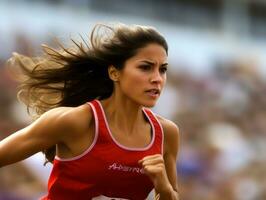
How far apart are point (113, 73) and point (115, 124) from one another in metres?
0.29

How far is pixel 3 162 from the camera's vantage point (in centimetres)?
473

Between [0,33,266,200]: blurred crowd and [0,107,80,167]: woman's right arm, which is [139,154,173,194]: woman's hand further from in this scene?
[0,33,266,200]: blurred crowd

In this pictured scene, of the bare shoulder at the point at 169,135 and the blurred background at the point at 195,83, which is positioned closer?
the bare shoulder at the point at 169,135

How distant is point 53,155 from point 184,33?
10762 millimetres

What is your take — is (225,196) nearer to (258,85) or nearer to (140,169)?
(258,85)

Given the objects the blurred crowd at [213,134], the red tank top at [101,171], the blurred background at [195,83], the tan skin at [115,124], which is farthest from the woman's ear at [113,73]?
the blurred crowd at [213,134]

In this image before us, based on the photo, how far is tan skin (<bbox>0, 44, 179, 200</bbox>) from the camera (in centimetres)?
468

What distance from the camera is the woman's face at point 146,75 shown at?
4.70m

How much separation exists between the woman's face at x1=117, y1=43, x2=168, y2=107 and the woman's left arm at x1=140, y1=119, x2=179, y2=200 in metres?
0.32

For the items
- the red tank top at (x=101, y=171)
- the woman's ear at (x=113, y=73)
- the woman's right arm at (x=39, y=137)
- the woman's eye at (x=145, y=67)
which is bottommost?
the red tank top at (x=101, y=171)

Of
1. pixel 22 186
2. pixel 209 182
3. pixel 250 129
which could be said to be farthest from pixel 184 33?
pixel 22 186

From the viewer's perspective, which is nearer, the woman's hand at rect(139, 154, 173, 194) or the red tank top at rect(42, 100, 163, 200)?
the woman's hand at rect(139, 154, 173, 194)

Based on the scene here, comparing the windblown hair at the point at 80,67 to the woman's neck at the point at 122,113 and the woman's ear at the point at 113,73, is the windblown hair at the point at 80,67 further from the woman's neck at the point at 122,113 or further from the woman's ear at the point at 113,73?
the woman's neck at the point at 122,113

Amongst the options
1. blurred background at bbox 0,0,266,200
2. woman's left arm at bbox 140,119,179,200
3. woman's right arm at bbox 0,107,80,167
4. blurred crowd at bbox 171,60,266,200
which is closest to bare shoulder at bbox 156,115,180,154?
woman's left arm at bbox 140,119,179,200
